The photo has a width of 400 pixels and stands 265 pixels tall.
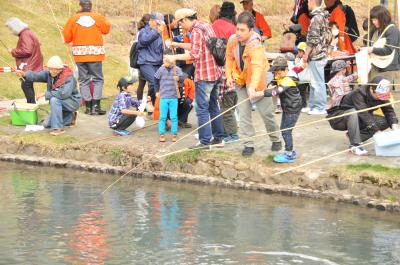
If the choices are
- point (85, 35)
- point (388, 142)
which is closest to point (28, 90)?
point (85, 35)

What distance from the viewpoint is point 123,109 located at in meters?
12.9

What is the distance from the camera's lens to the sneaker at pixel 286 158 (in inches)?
440

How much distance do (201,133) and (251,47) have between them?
57.1 inches

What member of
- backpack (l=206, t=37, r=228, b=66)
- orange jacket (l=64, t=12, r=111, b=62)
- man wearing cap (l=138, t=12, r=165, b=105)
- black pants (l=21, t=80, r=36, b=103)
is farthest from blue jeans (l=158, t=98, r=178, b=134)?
black pants (l=21, t=80, r=36, b=103)

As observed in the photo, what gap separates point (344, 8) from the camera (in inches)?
661

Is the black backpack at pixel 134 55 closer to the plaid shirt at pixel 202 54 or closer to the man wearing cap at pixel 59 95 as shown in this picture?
the man wearing cap at pixel 59 95

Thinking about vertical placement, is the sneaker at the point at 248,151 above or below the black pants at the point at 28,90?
below

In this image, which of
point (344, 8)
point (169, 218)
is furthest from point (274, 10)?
point (169, 218)

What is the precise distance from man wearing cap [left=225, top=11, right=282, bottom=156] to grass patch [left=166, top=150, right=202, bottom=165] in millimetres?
581

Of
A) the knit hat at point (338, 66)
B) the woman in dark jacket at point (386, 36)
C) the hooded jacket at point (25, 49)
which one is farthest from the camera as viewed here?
the hooded jacket at point (25, 49)

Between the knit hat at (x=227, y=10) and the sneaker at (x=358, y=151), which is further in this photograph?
the knit hat at (x=227, y=10)

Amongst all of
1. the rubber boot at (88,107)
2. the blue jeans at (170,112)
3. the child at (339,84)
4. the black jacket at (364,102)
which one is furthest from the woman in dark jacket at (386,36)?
the rubber boot at (88,107)

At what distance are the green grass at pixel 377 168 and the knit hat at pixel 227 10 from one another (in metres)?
3.22

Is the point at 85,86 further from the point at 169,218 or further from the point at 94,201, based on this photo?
the point at 169,218
